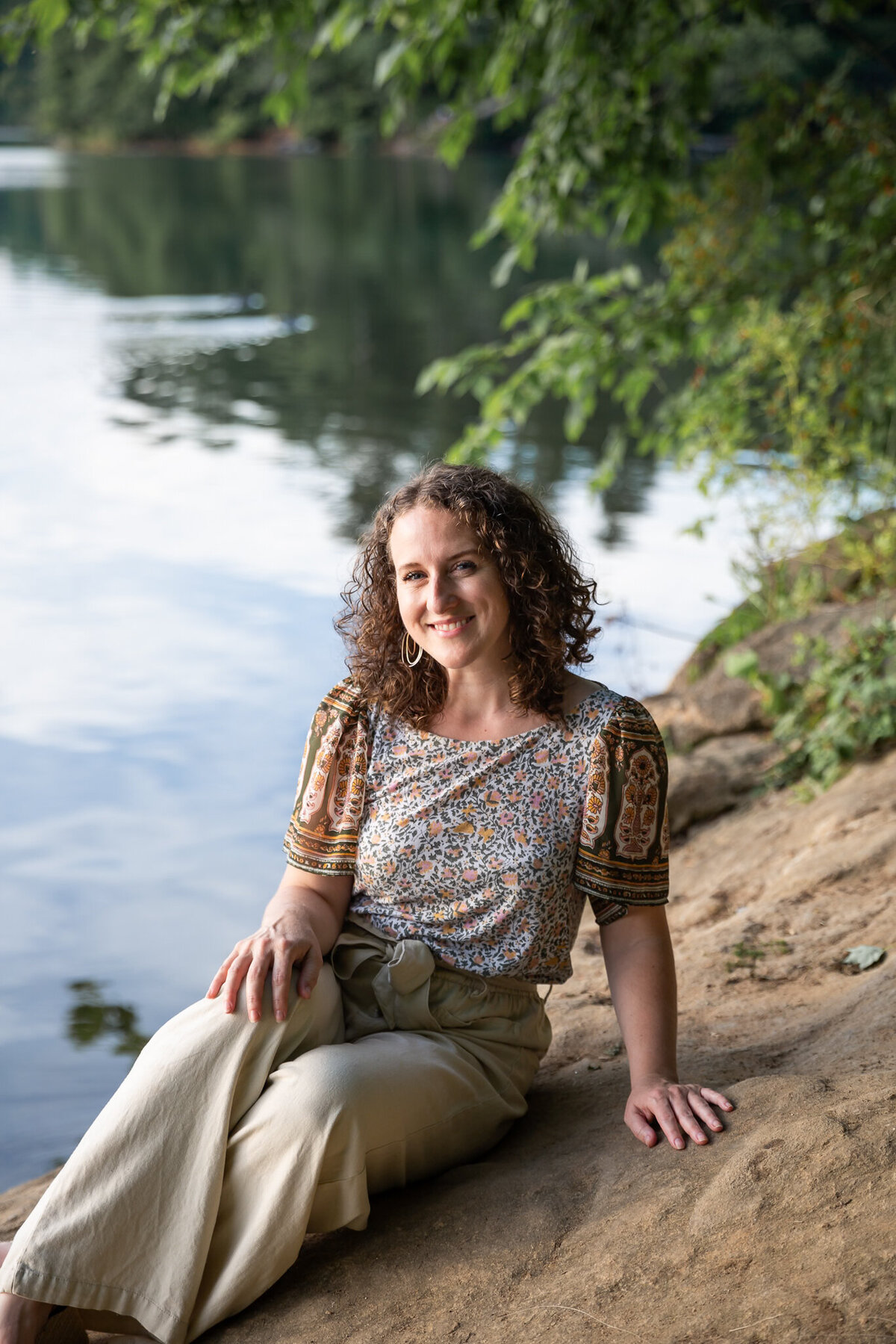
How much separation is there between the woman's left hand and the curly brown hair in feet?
2.28

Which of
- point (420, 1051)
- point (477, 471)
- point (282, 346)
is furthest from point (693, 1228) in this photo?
point (282, 346)

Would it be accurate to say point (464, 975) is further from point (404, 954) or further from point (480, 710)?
point (480, 710)

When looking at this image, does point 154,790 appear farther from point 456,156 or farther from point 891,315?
point 891,315

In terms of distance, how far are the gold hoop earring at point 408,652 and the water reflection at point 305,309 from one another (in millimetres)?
1532

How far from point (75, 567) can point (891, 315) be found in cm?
528

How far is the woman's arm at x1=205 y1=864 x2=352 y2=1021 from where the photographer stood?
232 cm

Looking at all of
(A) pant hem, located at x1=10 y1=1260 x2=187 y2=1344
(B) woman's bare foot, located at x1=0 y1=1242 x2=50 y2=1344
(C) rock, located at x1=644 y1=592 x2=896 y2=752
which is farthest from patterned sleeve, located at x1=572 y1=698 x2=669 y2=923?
(C) rock, located at x1=644 y1=592 x2=896 y2=752

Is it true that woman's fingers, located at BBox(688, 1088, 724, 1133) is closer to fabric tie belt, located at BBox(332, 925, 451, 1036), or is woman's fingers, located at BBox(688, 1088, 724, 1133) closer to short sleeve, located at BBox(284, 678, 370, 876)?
fabric tie belt, located at BBox(332, 925, 451, 1036)

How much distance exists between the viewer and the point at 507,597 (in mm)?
2574

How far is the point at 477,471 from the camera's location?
2.60 metres

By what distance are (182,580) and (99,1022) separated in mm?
4546

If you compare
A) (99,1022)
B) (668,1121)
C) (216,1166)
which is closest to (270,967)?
(216,1166)

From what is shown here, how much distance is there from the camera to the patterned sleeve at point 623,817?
8.17 ft

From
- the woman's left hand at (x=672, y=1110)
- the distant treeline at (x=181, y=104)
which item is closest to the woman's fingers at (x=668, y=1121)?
the woman's left hand at (x=672, y=1110)
